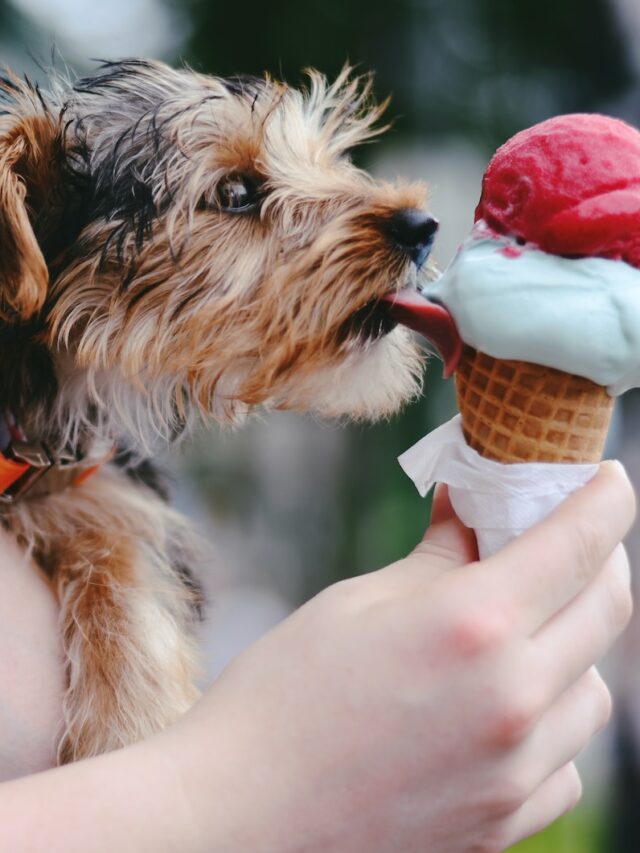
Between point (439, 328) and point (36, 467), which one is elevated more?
point (439, 328)

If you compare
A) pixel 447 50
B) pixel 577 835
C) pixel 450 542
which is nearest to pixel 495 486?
pixel 450 542

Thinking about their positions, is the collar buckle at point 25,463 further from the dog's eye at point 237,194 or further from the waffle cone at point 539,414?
the waffle cone at point 539,414

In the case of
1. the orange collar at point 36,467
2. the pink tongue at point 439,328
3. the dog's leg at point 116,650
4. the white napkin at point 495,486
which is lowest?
the dog's leg at point 116,650

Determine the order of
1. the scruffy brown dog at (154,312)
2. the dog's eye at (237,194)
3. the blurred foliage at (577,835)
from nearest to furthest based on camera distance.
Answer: the scruffy brown dog at (154,312)
the dog's eye at (237,194)
the blurred foliage at (577,835)

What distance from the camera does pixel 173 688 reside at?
4.59 feet

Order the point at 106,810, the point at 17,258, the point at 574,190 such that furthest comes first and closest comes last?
the point at 17,258
the point at 574,190
the point at 106,810

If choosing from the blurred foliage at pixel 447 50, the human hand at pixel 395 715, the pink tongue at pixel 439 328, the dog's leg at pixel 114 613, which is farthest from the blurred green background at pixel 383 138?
the human hand at pixel 395 715

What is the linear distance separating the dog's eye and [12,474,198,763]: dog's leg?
1.90 ft

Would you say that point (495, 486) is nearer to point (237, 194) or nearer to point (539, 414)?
point (539, 414)

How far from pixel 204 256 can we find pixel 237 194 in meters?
0.16

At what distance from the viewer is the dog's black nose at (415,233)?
143 centimetres

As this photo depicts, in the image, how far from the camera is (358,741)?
0.82 m

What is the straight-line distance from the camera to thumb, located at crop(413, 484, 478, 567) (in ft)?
3.31

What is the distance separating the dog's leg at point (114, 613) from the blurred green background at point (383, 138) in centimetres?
194
